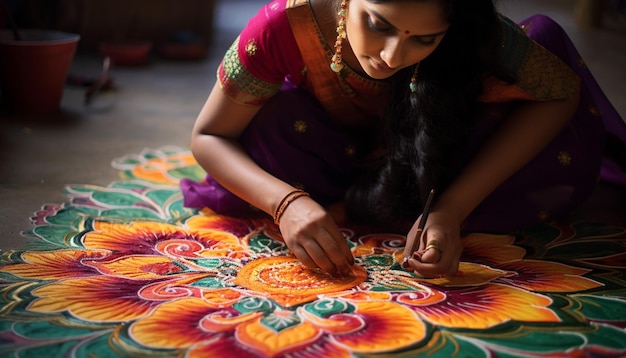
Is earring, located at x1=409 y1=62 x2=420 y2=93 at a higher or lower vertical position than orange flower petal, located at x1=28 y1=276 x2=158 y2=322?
higher

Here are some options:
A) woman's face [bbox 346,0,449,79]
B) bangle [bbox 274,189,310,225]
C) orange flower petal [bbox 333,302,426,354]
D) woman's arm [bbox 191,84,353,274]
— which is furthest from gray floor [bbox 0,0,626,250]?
orange flower petal [bbox 333,302,426,354]

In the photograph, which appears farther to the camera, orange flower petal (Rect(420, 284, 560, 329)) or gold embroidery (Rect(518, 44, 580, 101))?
gold embroidery (Rect(518, 44, 580, 101))

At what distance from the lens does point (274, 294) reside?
1449mm

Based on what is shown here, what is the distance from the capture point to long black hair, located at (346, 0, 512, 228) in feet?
4.95

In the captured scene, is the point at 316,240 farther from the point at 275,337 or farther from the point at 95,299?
the point at 95,299

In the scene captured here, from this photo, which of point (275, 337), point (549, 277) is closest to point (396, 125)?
point (549, 277)

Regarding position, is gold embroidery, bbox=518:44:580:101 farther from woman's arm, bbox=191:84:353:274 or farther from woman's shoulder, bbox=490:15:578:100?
woman's arm, bbox=191:84:353:274

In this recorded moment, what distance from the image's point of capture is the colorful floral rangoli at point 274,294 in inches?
49.0

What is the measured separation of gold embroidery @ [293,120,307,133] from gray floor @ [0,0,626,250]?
1.92ft

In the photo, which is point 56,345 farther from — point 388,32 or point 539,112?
point 539,112

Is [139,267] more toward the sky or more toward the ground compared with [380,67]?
more toward the ground

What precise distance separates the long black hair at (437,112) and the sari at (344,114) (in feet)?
0.32

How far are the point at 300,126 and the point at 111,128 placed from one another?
111 centimetres

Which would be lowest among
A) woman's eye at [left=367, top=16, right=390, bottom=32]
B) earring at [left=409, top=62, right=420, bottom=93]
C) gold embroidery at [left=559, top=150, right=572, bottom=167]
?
gold embroidery at [left=559, top=150, right=572, bottom=167]
